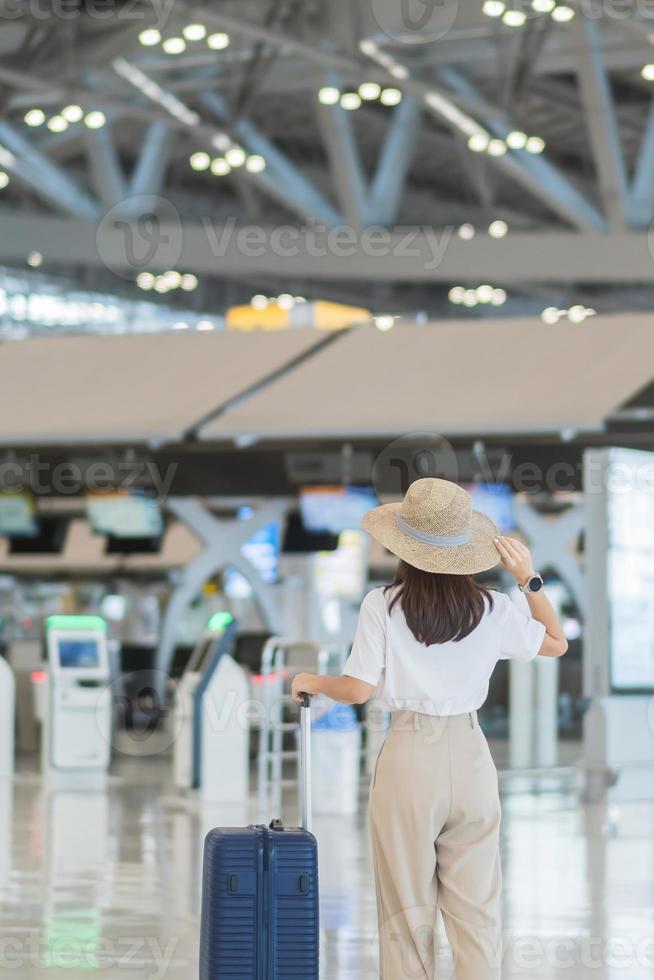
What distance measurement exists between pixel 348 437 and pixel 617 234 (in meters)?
11.1

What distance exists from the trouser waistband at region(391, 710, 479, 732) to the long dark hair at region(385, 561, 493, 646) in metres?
0.17

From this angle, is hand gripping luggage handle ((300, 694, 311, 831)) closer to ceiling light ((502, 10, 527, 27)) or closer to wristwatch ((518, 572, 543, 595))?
wristwatch ((518, 572, 543, 595))

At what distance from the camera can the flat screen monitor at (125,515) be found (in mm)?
16688

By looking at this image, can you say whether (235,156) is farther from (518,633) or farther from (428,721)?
(428,721)

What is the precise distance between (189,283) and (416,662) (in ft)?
109

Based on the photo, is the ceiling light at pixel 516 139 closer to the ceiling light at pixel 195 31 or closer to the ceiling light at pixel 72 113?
the ceiling light at pixel 195 31

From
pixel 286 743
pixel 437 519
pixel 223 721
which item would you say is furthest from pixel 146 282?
pixel 437 519

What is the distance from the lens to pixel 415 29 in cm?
1755

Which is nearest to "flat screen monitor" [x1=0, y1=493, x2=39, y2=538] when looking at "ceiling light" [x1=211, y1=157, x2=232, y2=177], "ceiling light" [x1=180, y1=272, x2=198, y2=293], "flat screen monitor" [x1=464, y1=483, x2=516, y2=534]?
"flat screen monitor" [x1=464, y1=483, x2=516, y2=534]

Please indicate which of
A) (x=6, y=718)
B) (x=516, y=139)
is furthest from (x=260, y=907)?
(x=516, y=139)

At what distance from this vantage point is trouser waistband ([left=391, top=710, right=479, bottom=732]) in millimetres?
3881

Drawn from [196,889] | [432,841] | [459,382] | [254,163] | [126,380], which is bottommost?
[196,889]

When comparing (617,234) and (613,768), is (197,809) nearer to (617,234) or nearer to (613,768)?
(613,768)

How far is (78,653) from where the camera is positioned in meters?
13.4
